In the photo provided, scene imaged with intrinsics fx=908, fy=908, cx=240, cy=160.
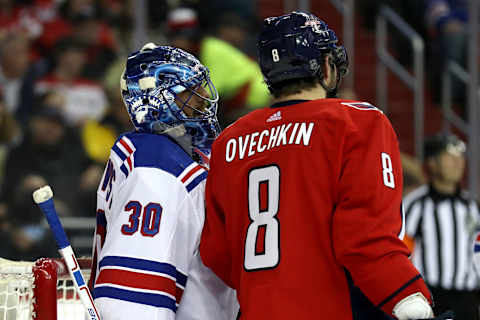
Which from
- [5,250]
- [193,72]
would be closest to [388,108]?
[5,250]

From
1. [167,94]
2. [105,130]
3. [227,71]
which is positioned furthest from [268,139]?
[105,130]

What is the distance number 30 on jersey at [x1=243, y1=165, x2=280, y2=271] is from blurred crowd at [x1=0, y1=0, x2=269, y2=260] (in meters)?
2.94

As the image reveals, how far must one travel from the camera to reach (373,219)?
2070 mm

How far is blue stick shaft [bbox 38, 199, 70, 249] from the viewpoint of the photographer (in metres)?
2.13

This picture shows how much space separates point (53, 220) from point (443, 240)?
3734 millimetres

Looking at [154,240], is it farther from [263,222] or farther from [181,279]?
[263,222]

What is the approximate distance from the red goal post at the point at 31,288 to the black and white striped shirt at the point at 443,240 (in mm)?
3338

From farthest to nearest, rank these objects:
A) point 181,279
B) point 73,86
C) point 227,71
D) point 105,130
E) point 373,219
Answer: point 73,86 → point 105,130 → point 227,71 → point 181,279 → point 373,219

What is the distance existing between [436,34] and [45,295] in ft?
20.7

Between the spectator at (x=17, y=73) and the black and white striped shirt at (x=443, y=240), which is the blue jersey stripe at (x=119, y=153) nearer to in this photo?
the black and white striped shirt at (x=443, y=240)

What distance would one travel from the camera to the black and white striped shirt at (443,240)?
18.0 ft

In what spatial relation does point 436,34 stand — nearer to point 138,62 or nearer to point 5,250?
point 5,250

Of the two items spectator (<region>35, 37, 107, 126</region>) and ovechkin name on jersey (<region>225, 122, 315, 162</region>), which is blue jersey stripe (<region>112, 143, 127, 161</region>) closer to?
ovechkin name on jersey (<region>225, 122, 315, 162</region>)

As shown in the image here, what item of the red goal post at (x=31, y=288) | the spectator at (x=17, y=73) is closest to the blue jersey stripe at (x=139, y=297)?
the red goal post at (x=31, y=288)
